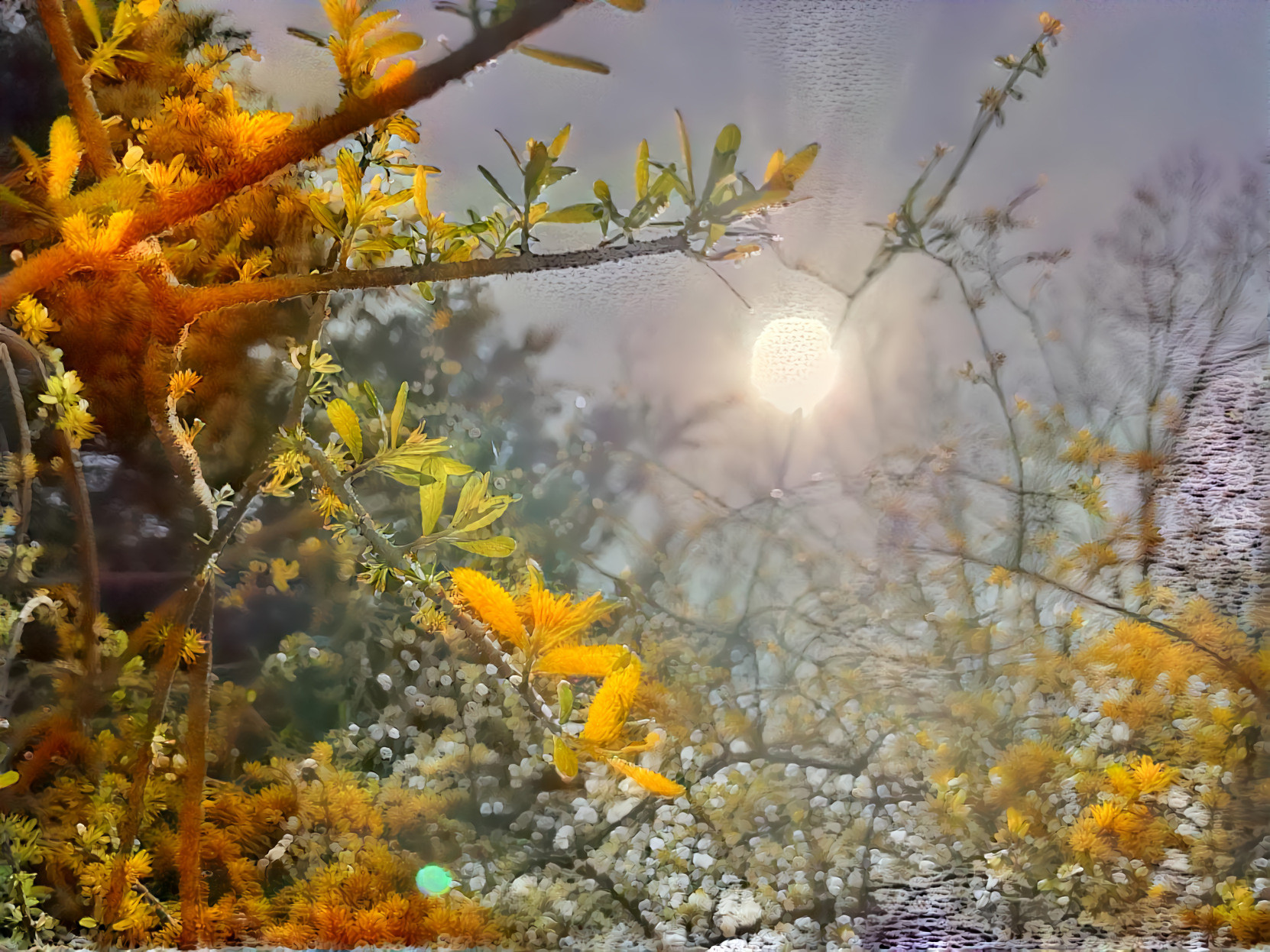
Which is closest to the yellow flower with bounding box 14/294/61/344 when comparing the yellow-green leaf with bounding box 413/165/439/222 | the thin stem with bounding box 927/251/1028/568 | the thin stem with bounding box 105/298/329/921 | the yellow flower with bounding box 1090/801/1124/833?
the thin stem with bounding box 105/298/329/921

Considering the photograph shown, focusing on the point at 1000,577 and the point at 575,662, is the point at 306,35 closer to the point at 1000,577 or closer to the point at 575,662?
the point at 575,662

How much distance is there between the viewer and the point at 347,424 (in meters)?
0.37

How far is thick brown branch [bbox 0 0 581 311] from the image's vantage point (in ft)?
1.06

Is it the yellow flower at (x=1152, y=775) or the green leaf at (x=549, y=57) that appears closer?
the green leaf at (x=549, y=57)

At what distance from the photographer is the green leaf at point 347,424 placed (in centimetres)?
36

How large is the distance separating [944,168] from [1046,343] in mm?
149

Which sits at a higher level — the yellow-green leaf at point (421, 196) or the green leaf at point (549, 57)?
the green leaf at point (549, 57)

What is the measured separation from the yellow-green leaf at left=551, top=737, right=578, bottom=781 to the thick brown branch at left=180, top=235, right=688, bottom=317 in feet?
0.69

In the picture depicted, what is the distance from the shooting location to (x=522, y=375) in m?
0.52

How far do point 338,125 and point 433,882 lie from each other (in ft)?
1.50

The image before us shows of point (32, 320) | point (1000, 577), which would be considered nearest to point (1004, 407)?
point (1000, 577)

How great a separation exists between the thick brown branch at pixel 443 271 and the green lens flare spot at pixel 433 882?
376 millimetres

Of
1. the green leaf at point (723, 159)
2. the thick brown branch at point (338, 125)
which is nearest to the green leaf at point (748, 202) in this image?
the green leaf at point (723, 159)

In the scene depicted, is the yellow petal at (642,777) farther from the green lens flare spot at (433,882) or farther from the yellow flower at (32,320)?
the yellow flower at (32,320)
